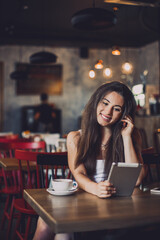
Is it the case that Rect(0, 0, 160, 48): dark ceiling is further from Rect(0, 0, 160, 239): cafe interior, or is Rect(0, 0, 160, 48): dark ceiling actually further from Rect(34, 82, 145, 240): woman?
Rect(34, 82, 145, 240): woman

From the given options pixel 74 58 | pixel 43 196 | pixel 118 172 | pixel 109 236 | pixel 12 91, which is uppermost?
pixel 74 58

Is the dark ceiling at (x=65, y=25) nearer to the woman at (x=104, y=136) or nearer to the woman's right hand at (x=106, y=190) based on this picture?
the woman at (x=104, y=136)

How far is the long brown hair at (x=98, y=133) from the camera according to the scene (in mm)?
2195

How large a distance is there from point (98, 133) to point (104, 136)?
0.06 metres

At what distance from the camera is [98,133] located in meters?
2.27

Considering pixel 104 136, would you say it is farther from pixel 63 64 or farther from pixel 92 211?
pixel 63 64

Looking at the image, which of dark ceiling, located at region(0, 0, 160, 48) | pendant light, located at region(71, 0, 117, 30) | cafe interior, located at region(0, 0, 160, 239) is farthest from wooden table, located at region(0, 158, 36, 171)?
cafe interior, located at region(0, 0, 160, 239)

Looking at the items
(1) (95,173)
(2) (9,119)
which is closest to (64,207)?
(1) (95,173)

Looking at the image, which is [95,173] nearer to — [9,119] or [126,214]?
[126,214]

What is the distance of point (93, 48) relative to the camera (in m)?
11.8

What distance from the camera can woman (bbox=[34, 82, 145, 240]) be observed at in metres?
2.18

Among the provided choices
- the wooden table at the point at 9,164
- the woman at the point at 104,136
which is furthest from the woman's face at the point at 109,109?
the wooden table at the point at 9,164

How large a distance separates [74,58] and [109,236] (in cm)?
1016

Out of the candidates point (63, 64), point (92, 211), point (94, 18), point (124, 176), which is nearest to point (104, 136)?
point (124, 176)
